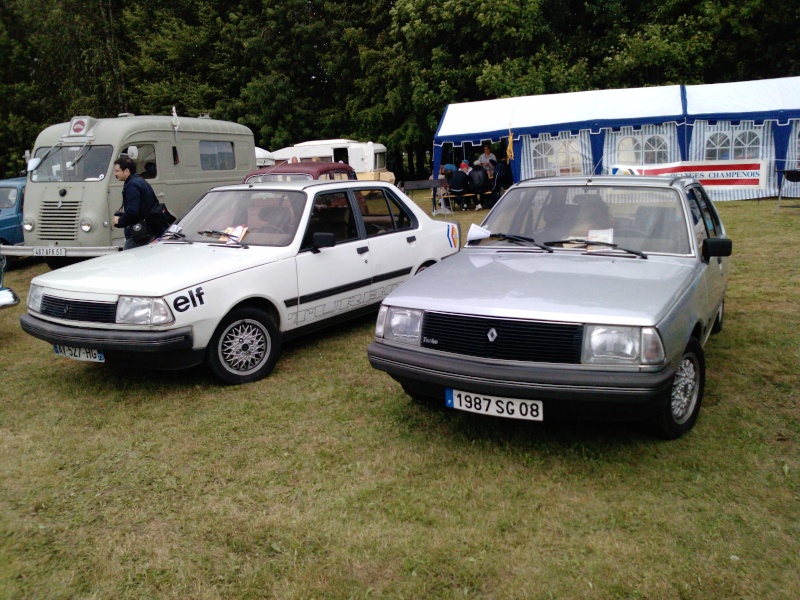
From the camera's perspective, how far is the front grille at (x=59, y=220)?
1035 cm

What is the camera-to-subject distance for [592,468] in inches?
147

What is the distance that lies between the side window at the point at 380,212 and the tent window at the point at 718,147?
13873 millimetres

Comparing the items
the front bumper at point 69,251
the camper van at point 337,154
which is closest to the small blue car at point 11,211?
the front bumper at point 69,251

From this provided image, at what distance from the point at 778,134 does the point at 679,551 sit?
17420 mm

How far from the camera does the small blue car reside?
11766mm

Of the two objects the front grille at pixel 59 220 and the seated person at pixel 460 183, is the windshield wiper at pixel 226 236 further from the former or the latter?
the seated person at pixel 460 183

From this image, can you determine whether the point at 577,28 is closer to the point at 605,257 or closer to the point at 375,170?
the point at 375,170

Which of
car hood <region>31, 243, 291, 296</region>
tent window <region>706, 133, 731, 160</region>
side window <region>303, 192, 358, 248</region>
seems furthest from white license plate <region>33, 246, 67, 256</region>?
tent window <region>706, 133, 731, 160</region>

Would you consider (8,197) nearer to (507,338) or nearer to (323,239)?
(323,239)

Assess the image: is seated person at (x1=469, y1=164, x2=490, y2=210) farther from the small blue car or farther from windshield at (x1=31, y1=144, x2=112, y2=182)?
the small blue car

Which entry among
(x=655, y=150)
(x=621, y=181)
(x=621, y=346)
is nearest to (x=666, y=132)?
(x=655, y=150)

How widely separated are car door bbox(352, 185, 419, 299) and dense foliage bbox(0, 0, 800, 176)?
1783cm

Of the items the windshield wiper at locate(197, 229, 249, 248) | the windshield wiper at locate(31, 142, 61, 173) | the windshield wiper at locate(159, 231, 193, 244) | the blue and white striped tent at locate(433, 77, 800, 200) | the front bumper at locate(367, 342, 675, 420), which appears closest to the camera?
the front bumper at locate(367, 342, 675, 420)

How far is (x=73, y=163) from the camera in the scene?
10859 millimetres
